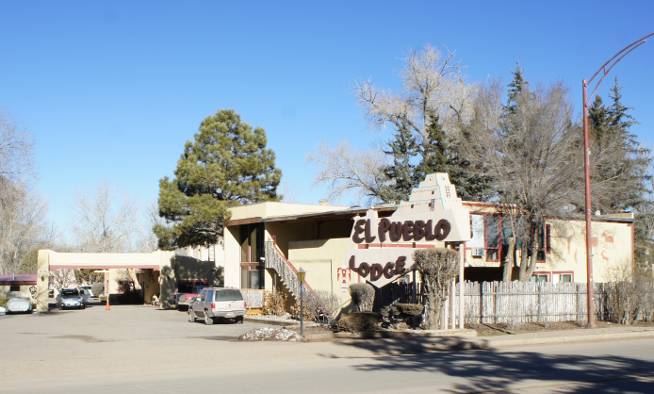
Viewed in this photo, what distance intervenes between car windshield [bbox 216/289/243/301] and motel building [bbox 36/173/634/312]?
2956mm

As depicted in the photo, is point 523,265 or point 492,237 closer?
point 523,265

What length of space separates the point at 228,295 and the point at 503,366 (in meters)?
19.5

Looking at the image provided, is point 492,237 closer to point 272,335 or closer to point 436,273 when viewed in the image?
point 436,273

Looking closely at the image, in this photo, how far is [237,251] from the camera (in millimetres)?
43906

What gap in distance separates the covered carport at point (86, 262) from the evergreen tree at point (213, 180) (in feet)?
25.8

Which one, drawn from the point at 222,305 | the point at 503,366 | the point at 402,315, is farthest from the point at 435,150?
the point at 503,366

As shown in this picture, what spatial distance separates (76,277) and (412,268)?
228 feet

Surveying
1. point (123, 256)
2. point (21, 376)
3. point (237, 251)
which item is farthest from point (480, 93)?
point (123, 256)

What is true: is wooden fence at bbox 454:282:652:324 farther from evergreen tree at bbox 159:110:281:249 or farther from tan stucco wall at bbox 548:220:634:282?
evergreen tree at bbox 159:110:281:249

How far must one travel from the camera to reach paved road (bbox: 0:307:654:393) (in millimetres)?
13461

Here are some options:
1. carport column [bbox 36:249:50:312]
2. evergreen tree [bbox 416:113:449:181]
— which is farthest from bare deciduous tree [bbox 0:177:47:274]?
evergreen tree [bbox 416:113:449:181]

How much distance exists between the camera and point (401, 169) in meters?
50.2

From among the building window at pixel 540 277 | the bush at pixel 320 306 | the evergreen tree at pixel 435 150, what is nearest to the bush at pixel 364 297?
the bush at pixel 320 306

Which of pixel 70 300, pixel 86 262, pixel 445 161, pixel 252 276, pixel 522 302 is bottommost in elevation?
pixel 70 300
